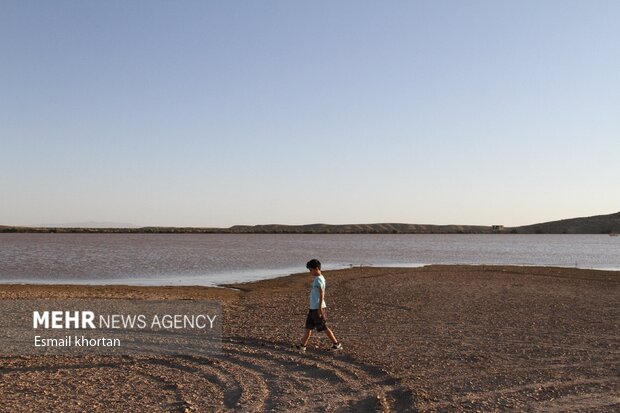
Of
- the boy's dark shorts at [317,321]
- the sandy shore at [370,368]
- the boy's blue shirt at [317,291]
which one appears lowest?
the sandy shore at [370,368]

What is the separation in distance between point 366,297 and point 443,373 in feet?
41.7

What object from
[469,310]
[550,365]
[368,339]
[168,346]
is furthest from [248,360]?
[469,310]

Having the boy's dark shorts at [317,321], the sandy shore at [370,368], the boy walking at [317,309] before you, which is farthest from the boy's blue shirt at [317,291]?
the sandy shore at [370,368]

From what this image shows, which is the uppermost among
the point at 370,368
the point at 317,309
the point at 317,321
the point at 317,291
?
the point at 317,291

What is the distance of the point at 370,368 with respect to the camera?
36.1 ft

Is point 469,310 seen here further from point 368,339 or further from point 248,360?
point 248,360

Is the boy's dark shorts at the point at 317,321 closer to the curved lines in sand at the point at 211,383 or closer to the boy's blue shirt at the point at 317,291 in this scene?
the boy's blue shirt at the point at 317,291

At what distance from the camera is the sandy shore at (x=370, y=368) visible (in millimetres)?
8898

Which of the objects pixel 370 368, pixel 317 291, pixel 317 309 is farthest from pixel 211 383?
pixel 317 291

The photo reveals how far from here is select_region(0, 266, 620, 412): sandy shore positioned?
890 cm

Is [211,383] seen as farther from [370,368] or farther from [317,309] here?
[317,309]

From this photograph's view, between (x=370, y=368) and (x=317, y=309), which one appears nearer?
(x=370, y=368)

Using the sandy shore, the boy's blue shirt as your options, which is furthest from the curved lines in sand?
the boy's blue shirt

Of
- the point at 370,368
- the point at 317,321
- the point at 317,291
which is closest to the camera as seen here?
the point at 370,368
